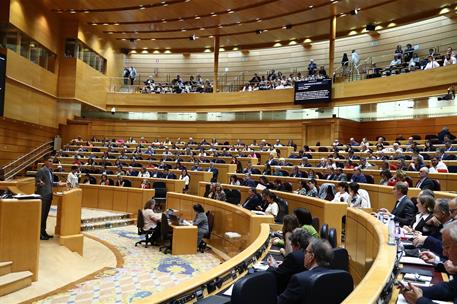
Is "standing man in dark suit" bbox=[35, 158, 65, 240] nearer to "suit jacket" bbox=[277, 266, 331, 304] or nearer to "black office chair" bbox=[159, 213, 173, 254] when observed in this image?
"black office chair" bbox=[159, 213, 173, 254]

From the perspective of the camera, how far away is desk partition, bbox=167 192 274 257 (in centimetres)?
653

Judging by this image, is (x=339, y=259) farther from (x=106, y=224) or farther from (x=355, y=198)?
(x=106, y=224)

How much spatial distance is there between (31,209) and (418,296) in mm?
4596

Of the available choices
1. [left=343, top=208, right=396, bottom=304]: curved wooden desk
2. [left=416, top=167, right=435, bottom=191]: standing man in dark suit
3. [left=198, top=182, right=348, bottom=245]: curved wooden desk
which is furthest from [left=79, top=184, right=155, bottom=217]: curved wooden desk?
[left=343, top=208, right=396, bottom=304]: curved wooden desk

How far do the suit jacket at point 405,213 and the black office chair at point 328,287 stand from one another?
8.95 feet

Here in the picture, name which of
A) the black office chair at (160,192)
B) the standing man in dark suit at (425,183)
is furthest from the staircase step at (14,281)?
the black office chair at (160,192)

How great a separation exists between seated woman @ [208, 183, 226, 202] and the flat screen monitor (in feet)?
24.2

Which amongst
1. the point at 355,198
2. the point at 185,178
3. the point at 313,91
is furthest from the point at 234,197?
the point at 313,91

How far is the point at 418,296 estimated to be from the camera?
2.26 metres

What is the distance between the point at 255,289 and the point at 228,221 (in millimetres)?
5953

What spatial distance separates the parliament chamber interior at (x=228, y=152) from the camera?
3508 millimetres

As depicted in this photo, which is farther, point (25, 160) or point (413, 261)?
point (25, 160)

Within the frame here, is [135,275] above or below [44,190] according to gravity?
below

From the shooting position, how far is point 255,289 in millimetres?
2309
